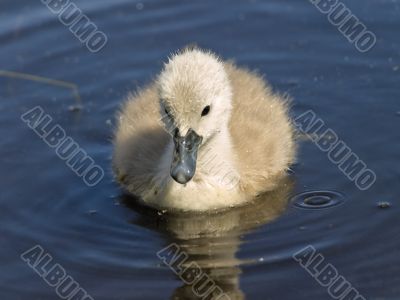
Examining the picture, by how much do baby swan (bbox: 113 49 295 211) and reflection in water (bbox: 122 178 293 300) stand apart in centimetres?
6

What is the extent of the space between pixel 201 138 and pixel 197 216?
0.59m

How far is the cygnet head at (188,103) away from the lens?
5984 millimetres

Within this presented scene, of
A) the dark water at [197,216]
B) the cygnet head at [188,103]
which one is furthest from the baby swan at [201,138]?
the dark water at [197,216]

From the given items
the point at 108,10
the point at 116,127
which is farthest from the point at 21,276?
the point at 108,10

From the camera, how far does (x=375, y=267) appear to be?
5.81 m

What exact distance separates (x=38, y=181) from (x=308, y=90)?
6.94 feet

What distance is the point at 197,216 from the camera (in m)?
6.52

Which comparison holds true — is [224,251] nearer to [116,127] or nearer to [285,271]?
[285,271]

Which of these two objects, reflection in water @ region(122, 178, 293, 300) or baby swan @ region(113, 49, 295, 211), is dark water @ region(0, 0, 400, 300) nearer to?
reflection in water @ region(122, 178, 293, 300)

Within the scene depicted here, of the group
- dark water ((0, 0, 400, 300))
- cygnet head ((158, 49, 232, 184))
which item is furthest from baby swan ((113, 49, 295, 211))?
dark water ((0, 0, 400, 300))

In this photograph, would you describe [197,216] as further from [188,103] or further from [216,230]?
[188,103]

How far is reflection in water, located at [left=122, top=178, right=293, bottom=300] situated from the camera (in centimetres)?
588

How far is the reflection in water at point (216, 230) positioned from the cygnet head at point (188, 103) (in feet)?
1.35

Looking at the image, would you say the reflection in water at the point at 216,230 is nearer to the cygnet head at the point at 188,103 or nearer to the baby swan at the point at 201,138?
the baby swan at the point at 201,138
